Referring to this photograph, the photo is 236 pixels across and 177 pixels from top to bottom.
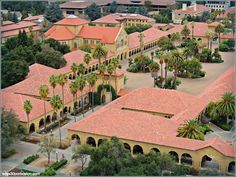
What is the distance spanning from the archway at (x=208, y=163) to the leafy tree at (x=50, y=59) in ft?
103

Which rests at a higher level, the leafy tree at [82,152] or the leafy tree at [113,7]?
the leafy tree at [113,7]

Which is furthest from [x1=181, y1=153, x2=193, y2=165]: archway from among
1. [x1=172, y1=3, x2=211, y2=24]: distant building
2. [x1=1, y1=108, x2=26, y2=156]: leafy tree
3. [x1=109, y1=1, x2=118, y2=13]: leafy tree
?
[x1=109, y1=1, x2=118, y2=13]: leafy tree

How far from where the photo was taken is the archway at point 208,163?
3409cm

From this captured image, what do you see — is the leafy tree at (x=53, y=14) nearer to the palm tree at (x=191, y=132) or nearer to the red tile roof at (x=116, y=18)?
the red tile roof at (x=116, y=18)

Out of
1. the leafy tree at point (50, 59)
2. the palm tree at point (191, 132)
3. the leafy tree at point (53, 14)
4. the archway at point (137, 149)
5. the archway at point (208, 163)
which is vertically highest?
the leafy tree at point (53, 14)

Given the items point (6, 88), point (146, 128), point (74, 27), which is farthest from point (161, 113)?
point (74, 27)

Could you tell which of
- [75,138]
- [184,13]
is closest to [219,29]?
[184,13]

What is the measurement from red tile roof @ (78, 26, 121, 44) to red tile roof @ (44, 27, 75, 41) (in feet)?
6.17

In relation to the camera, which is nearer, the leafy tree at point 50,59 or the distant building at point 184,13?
the leafy tree at point 50,59

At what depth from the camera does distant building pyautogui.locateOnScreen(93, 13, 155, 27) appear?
97.3 metres

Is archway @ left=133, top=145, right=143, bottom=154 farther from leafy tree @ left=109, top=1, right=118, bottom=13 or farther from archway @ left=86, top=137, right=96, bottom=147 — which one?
leafy tree @ left=109, top=1, right=118, bottom=13

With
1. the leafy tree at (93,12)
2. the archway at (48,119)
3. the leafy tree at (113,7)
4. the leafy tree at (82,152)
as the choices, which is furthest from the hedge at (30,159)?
the leafy tree at (113,7)

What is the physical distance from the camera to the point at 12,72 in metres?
52.8

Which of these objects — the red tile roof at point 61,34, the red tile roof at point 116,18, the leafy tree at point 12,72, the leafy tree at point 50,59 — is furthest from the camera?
the red tile roof at point 116,18
